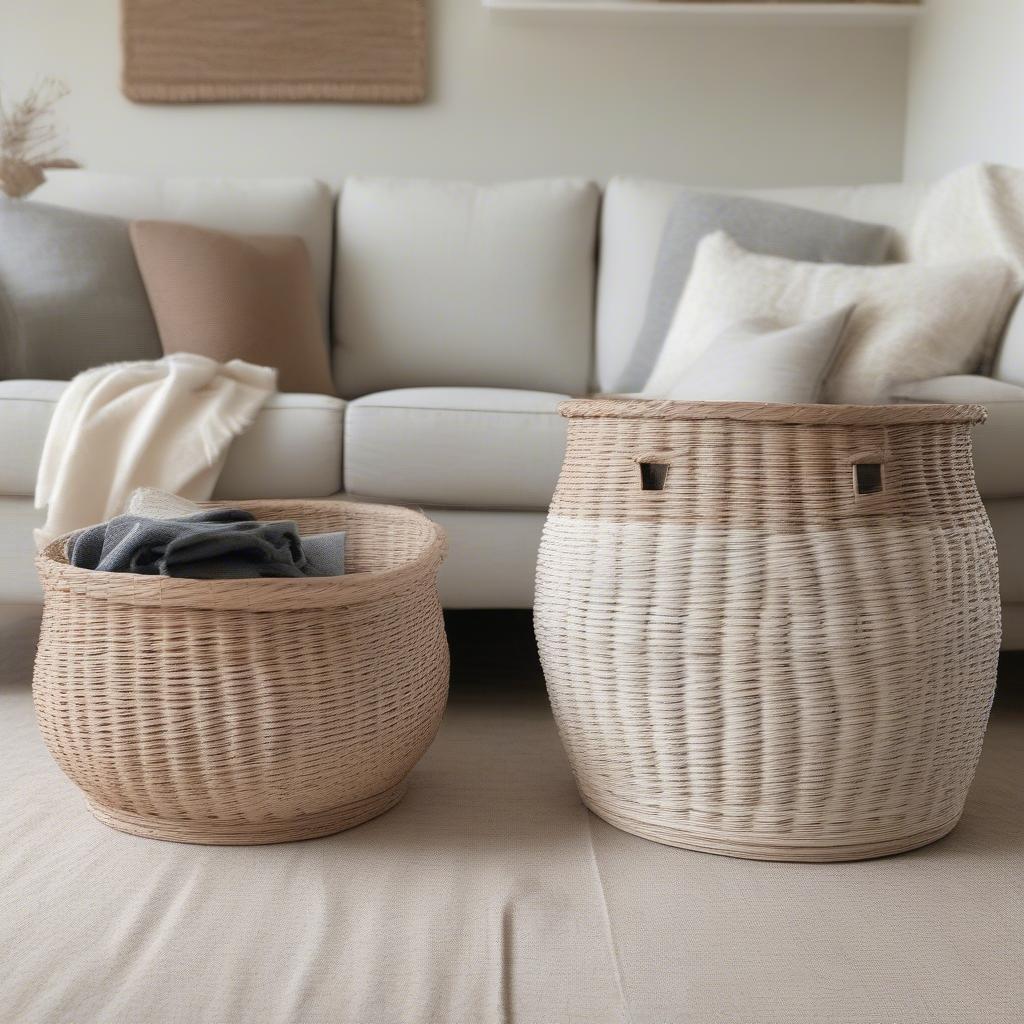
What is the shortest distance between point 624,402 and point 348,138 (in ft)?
6.46

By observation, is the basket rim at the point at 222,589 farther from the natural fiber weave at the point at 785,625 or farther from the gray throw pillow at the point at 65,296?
the gray throw pillow at the point at 65,296

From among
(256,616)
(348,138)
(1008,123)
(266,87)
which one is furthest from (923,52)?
(256,616)

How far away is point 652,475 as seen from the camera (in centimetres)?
131

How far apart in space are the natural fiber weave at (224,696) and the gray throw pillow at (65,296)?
3.24 ft

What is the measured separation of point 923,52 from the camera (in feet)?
9.53

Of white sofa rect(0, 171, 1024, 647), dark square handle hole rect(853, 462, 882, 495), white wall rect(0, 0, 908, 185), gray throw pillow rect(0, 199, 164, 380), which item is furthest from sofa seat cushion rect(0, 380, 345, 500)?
white wall rect(0, 0, 908, 185)

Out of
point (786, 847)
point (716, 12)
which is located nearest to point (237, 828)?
point (786, 847)

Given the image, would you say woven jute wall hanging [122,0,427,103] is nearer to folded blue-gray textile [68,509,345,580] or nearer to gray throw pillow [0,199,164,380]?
gray throw pillow [0,199,164,380]

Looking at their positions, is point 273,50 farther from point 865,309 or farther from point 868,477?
point 868,477

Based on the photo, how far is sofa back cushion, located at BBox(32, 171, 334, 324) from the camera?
2521mm

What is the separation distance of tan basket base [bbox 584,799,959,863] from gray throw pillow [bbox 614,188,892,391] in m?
1.23

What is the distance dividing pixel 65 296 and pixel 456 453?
36.4 inches

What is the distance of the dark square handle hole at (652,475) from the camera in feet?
4.25

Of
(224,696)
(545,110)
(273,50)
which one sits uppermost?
(273,50)
